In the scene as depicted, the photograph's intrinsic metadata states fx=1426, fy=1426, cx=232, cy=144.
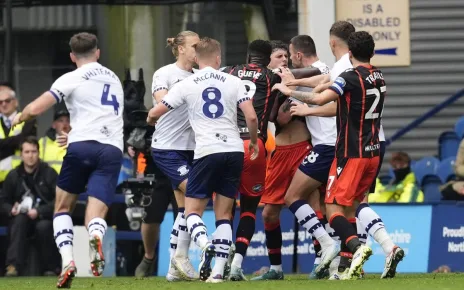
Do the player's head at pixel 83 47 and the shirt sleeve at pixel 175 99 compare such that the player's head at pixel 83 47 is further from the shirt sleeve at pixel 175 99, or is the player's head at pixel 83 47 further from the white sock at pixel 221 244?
the white sock at pixel 221 244

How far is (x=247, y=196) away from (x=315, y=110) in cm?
112

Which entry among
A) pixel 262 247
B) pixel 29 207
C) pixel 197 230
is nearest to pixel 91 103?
pixel 197 230

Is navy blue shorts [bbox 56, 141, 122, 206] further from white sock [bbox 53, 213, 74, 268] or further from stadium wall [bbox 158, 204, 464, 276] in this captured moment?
stadium wall [bbox 158, 204, 464, 276]

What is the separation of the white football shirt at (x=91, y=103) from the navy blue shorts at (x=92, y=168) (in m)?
0.07

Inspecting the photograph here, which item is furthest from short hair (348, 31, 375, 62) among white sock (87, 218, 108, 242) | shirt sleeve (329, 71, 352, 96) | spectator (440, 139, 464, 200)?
spectator (440, 139, 464, 200)

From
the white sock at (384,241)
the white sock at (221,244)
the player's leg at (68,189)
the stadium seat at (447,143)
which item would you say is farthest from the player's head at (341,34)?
the stadium seat at (447,143)

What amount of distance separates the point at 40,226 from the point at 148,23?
3996 mm

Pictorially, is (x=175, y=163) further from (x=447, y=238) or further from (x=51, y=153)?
(x=51, y=153)

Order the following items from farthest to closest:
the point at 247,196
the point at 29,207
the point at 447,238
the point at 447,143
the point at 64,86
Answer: the point at 447,143
the point at 29,207
the point at 447,238
the point at 247,196
the point at 64,86

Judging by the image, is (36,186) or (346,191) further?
(36,186)

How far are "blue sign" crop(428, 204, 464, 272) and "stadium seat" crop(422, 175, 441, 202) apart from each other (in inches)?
34.7

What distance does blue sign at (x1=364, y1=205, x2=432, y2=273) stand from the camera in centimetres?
1742

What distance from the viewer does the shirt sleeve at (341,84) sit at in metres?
12.7

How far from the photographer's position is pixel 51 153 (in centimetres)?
1869
